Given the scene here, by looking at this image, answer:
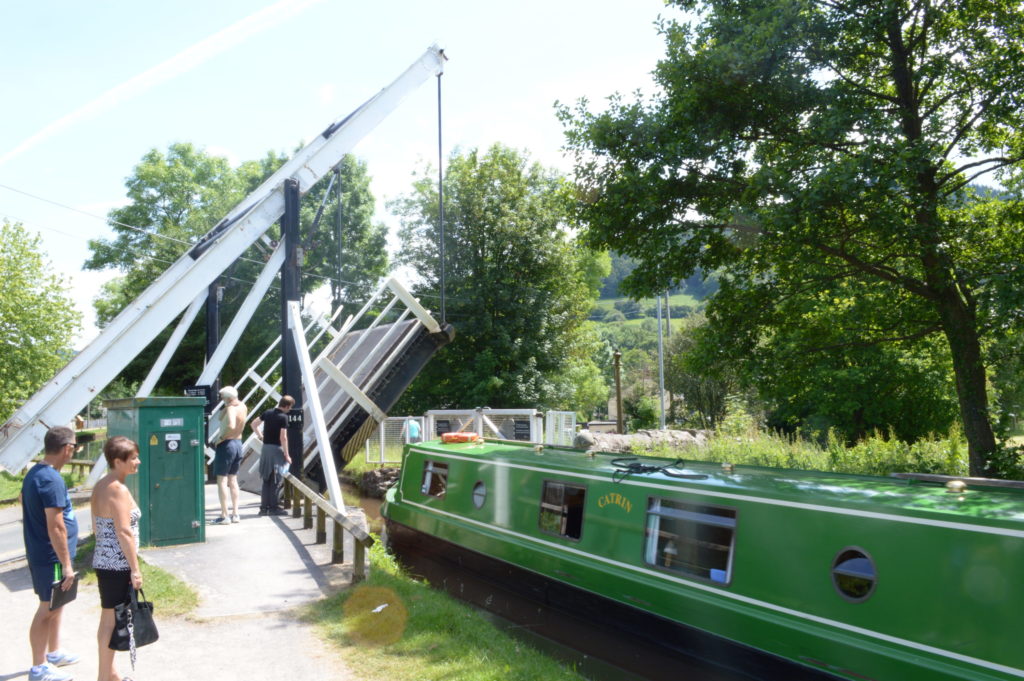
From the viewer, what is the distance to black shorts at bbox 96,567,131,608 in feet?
15.7

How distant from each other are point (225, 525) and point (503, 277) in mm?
22811

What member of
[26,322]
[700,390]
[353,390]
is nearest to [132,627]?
[353,390]

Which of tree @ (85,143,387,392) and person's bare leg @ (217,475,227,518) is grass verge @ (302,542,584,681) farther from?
tree @ (85,143,387,392)

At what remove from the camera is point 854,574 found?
544 cm

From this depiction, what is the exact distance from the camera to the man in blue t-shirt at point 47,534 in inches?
195

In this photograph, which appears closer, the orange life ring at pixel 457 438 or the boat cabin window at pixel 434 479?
the boat cabin window at pixel 434 479

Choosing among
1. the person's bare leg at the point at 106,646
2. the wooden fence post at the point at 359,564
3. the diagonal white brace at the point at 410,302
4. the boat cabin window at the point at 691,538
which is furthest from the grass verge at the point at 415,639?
the diagonal white brace at the point at 410,302

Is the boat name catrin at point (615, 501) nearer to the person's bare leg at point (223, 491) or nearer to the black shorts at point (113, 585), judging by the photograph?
the black shorts at point (113, 585)

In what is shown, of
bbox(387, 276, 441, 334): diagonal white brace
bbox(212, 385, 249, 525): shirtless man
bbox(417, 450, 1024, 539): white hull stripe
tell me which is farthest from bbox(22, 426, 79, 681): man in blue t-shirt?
bbox(387, 276, 441, 334): diagonal white brace

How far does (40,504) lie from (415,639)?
9.67 feet

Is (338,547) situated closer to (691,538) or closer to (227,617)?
(227,617)

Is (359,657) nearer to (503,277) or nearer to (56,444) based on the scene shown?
(56,444)

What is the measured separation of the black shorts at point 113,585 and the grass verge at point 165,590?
7.34 ft

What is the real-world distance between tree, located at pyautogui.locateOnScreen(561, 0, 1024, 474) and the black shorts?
767 centimetres
